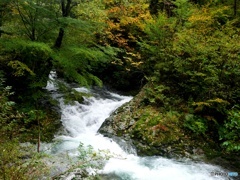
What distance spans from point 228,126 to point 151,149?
7.79 feet

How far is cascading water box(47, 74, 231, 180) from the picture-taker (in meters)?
6.10

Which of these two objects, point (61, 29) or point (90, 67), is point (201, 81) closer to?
point (90, 67)

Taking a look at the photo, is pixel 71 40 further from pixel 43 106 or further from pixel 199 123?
pixel 199 123

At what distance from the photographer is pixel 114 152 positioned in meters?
7.12

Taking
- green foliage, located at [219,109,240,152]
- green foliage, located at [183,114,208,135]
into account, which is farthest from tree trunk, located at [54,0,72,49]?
green foliage, located at [219,109,240,152]

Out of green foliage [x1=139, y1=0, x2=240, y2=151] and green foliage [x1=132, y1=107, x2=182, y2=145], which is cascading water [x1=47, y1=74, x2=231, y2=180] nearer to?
green foliage [x1=132, y1=107, x2=182, y2=145]

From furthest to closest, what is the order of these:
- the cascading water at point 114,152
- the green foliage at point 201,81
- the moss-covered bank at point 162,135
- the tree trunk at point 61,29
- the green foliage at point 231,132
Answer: the tree trunk at point 61,29, the green foliage at point 201,81, the moss-covered bank at point 162,135, the green foliage at point 231,132, the cascading water at point 114,152

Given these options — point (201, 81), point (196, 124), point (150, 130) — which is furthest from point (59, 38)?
point (196, 124)

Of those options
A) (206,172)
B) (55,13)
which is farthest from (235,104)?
(55,13)

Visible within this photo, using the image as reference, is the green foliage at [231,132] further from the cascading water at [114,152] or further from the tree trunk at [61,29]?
the tree trunk at [61,29]

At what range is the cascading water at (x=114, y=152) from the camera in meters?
6.10

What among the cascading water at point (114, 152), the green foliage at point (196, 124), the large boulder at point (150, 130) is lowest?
the cascading water at point (114, 152)

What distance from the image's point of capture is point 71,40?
8.41 m

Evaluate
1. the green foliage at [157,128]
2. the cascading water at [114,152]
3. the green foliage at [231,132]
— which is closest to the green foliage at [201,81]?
the green foliage at [231,132]
